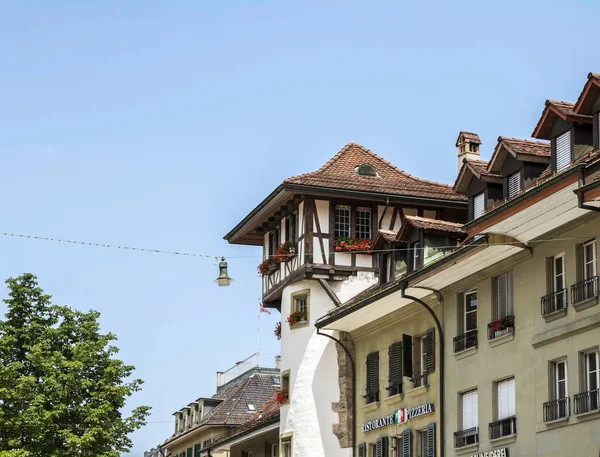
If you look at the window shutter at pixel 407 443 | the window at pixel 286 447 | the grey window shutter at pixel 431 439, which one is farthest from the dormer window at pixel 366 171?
the grey window shutter at pixel 431 439

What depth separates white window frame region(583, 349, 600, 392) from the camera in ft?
112

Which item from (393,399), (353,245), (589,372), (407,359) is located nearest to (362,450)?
(393,399)

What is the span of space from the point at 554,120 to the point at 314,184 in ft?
51.9

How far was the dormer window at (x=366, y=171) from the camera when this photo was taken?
177 ft

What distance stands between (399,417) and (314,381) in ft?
20.3

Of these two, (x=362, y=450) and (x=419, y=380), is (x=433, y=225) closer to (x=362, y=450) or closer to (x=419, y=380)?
(x=419, y=380)

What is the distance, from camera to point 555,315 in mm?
35875

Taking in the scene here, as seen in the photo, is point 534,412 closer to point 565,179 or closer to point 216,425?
point 565,179

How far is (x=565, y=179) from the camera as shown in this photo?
1268 inches

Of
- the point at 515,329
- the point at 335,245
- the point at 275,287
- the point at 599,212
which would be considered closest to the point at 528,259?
the point at 515,329

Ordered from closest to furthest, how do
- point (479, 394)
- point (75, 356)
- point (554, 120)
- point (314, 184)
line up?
point (554, 120) → point (479, 394) → point (314, 184) → point (75, 356)

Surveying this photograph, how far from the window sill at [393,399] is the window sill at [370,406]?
1.99 feet

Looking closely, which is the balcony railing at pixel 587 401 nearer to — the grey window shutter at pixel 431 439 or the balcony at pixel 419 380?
the grey window shutter at pixel 431 439

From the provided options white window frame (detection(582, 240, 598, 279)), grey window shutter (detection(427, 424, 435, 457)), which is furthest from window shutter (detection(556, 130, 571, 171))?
grey window shutter (detection(427, 424, 435, 457))
